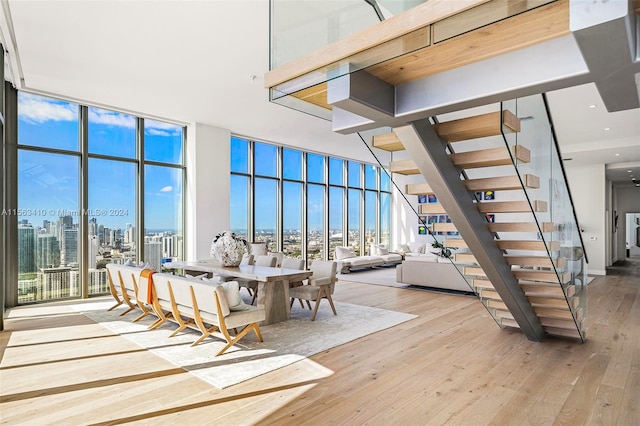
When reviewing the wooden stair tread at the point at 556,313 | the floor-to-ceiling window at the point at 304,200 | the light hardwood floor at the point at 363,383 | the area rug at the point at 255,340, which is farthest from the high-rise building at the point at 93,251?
the wooden stair tread at the point at 556,313

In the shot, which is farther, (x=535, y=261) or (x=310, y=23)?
(x=535, y=261)

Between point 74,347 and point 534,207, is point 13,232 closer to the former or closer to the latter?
point 74,347

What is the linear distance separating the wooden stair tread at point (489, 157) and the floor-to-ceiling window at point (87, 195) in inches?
267

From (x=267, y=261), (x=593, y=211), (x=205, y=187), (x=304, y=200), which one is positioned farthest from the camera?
(x=304, y=200)

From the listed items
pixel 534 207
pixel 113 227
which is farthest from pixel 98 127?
pixel 534 207

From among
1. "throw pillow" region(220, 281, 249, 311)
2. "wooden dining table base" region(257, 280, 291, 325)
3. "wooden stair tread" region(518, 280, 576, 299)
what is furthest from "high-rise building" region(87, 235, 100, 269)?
"wooden stair tread" region(518, 280, 576, 299)

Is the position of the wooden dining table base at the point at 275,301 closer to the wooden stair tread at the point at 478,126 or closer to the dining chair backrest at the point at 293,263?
the dining chair backrest at the point at 293,263

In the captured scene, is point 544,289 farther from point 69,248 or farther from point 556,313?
point 69,248

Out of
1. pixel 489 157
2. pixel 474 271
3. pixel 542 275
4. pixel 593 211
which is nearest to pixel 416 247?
pixel 593 211

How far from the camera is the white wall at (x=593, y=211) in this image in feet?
35.1

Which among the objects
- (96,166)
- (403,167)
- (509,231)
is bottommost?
(509,231)

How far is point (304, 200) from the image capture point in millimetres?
11352

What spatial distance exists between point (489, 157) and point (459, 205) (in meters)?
0.44

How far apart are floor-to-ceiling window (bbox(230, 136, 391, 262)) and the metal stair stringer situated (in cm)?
691
